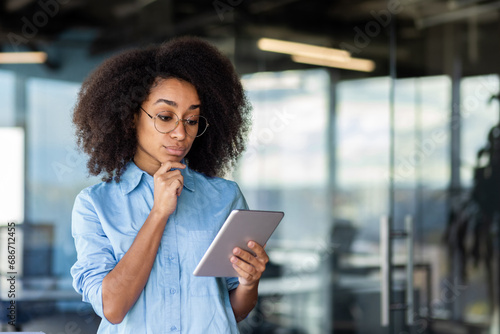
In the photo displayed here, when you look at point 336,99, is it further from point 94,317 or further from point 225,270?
point 225,270

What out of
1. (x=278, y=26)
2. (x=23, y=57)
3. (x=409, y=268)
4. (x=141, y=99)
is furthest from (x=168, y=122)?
(x=278, y=26)

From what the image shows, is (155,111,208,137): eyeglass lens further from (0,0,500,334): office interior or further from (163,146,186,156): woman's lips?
(0,0,500,334): office interior

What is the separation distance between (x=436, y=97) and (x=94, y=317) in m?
2.36

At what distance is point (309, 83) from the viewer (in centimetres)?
402

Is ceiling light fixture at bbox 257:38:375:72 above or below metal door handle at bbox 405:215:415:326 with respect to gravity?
above

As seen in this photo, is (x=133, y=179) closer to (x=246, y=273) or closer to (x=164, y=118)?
(x=164, y=118)

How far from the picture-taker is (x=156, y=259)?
1431 mm

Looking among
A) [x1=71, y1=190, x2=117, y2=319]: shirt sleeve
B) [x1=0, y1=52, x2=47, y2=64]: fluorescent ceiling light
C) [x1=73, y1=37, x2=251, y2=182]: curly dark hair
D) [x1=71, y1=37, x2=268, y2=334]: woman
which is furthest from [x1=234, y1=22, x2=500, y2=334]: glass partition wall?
[x1=71, y1=190, x2=117, y2=319]: shirt sleeve

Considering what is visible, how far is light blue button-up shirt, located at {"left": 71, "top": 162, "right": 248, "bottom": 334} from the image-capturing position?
4.59 feet

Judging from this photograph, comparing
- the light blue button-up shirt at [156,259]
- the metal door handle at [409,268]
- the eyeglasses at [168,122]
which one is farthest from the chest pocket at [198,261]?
the metal door handle at [409,268]

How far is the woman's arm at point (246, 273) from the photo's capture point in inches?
56.6

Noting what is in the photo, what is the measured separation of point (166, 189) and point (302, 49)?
279 cm

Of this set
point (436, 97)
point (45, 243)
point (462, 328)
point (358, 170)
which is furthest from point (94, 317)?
point (436, 97)

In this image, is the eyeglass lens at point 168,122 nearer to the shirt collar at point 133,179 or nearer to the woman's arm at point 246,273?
the shirt collar at point 133,179
